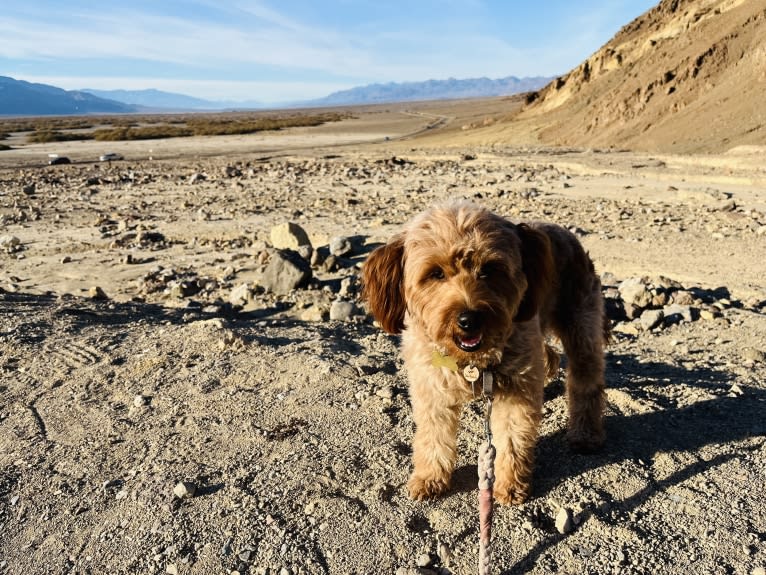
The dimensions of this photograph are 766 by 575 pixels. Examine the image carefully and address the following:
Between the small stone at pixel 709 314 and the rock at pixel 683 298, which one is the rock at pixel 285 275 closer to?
the rock at pixel 683 298

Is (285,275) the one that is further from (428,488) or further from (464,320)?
(464,320)

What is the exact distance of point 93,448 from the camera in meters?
4.44

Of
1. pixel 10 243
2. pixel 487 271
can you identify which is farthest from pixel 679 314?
pixel 10 243

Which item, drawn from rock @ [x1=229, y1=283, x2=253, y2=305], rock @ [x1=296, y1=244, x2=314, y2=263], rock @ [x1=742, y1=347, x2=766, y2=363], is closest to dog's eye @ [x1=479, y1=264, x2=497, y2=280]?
rock @ [x1=742, y1=347, x2=766, y2=363]

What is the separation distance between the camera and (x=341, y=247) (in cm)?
1105

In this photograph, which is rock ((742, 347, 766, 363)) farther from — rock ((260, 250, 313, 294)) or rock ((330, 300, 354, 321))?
rock ((260, 250, 313, 294))

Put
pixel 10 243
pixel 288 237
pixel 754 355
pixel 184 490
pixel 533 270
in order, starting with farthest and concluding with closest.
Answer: pixel 10 243, pixel 288 237, pixel 754 355, pixel 184 490, pixel 533 270

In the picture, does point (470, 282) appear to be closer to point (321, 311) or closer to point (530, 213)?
point (321, 311)

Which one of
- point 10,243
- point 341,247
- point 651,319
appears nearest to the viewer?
point 651,319

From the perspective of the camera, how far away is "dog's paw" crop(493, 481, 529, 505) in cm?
377

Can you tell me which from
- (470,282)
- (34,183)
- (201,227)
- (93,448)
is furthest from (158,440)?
(34,183)

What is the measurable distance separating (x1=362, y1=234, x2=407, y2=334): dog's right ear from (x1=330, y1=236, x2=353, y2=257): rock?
7230 mm

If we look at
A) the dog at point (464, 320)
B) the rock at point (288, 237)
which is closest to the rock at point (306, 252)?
the rock at point (288, 237)

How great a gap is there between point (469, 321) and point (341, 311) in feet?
15.4
